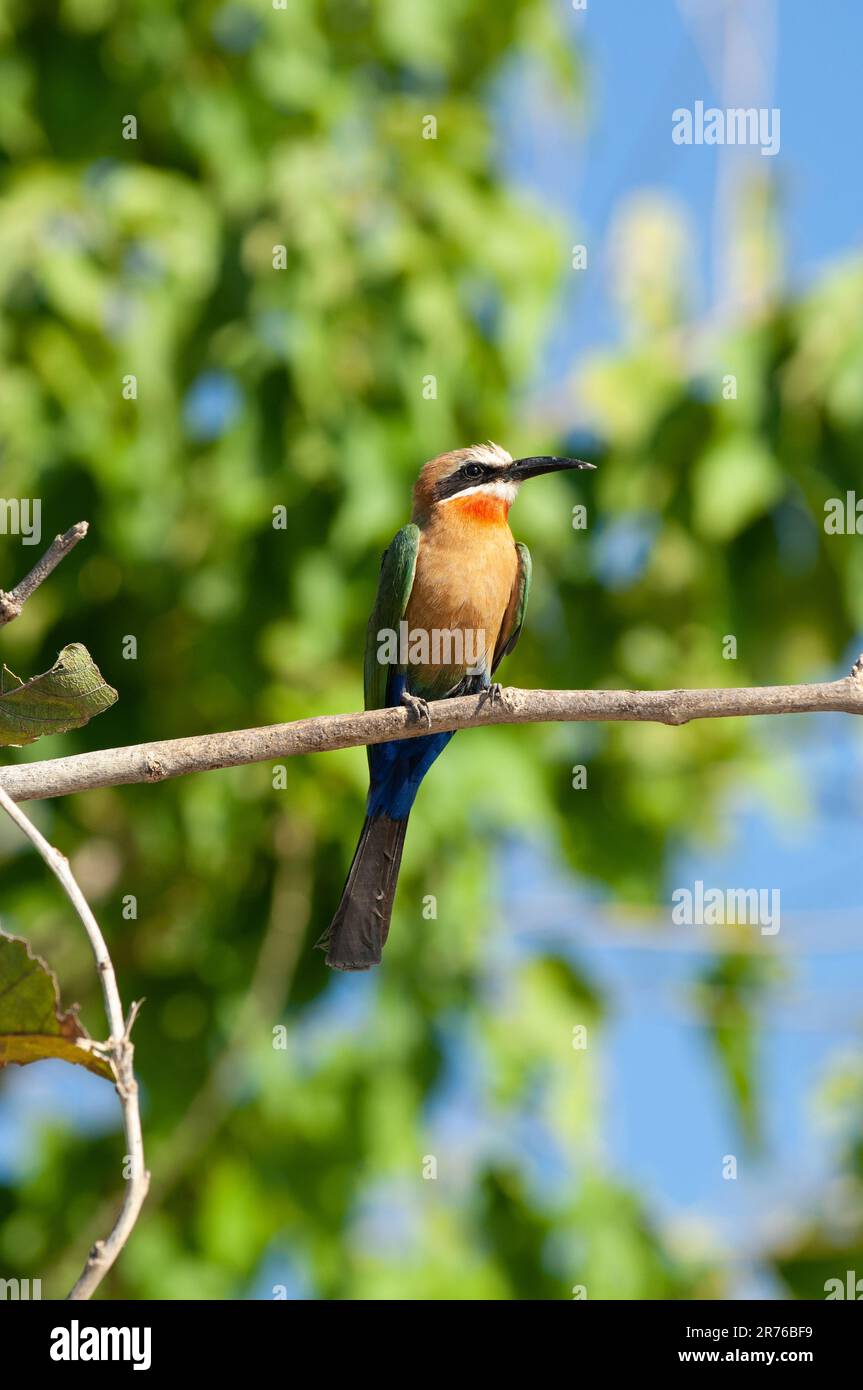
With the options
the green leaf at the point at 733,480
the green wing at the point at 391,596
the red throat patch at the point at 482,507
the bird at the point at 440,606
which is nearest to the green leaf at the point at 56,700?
the bird at the point at 440,606

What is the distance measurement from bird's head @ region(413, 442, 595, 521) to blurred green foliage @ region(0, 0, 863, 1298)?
0.39ft

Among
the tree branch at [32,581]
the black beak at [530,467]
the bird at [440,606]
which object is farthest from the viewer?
the black beak at [530,467]

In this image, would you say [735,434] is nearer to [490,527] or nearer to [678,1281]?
[490,527]

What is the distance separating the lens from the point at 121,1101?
5.03 ft

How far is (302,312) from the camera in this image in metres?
4.21

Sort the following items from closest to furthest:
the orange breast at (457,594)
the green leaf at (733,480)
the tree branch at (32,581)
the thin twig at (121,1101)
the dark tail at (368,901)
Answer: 1. the thin twig at (121,1101)
2. the tree branch at (32,581)
3. the dark tail at (368,901)
4. the orange breast at (457,594)
5. the green leaf at (733,480)

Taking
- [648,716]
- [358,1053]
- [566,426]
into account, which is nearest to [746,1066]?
[358,1053]

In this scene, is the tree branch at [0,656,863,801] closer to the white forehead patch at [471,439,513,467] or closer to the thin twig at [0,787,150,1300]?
the thin twig at [0,787,150,1300]

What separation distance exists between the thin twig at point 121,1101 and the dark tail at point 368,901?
88cm

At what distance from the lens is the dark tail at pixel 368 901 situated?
2.88 metres

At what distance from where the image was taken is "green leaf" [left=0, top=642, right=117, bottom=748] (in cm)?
198

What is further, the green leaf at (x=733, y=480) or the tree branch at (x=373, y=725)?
the green leaf at (x=733, y=480)

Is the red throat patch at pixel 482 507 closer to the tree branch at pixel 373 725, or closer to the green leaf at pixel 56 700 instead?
the tree branch at pixel 373 725

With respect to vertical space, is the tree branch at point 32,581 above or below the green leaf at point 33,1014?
above
